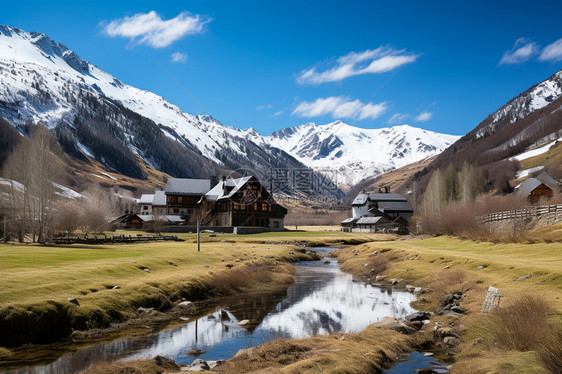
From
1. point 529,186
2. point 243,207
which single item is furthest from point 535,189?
point 243,207

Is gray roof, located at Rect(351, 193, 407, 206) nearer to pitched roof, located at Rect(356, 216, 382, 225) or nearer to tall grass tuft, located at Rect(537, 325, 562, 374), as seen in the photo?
pitched roof, located at Rect(356, 216, 382, 225)

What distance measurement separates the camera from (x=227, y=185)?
13388 centimetres

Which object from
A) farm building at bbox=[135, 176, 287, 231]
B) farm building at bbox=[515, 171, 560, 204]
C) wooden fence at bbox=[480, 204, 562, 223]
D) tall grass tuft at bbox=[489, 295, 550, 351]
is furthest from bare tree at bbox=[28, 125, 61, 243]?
farm building at bbox=[515, 171, 560, 204]

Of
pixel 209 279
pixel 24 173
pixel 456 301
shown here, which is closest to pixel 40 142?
pixel 24 173

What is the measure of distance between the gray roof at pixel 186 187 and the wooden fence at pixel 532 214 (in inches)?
3819

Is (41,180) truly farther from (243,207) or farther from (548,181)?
(548,181)

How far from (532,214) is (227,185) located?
295ft

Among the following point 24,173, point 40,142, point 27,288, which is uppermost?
point 40,142

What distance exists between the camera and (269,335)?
24016 millimetres

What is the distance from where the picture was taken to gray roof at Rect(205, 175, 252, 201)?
127 metres

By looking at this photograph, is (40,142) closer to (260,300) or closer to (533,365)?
(260,300)

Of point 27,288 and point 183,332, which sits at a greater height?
point 27,288

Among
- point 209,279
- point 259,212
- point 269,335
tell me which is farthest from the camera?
point 259,212

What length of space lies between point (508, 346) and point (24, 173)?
2749 inches
